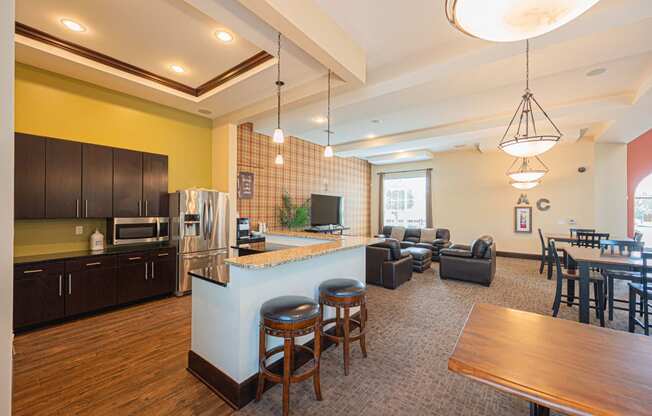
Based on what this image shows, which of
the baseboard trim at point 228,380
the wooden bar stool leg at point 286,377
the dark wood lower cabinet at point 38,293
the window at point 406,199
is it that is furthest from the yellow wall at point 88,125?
the window at point 406,199

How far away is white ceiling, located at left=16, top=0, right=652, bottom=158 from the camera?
7.99 ft

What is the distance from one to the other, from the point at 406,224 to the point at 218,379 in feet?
28.1

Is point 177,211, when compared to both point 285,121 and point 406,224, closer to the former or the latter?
point 285,121

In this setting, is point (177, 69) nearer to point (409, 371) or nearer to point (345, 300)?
point (345, 300)

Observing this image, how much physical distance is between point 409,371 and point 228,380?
5.01 ft

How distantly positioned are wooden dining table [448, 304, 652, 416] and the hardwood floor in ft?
5.73

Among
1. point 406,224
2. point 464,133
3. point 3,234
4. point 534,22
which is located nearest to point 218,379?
point 3,234

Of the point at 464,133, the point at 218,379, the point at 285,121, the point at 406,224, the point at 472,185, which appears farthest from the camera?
the point at 406,224

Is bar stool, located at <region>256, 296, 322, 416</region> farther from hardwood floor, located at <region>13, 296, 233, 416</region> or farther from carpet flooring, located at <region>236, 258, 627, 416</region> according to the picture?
hardwood floor, located at <region>13, 296, 233, 416</region>

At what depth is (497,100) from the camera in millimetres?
4340

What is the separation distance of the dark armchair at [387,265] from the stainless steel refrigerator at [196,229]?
2.68m

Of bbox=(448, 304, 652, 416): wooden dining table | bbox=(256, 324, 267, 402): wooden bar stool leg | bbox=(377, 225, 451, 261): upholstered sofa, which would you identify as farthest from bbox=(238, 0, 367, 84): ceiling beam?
bbox=(377, 225, 451, 261): upholstered sofa

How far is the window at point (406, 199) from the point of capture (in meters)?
9.24

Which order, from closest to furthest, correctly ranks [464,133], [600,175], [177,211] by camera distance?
[177,211]
[464,133]
[600,175]
